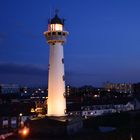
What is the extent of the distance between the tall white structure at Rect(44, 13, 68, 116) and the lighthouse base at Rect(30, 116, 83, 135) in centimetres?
193

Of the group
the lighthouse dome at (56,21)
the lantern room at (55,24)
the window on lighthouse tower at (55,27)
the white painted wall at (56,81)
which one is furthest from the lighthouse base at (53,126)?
the lighthouse dome at (56,21)

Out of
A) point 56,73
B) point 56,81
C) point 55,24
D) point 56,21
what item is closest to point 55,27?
point 55,24

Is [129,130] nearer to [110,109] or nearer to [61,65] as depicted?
[61,65]

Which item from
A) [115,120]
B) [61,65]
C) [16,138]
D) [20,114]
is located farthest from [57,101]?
[20,114]

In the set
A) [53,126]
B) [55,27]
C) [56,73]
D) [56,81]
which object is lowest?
[53,126]

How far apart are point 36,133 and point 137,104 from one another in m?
42.4

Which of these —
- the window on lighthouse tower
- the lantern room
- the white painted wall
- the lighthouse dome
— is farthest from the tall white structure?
the lighthouse dome

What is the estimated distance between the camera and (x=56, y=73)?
3288 cm

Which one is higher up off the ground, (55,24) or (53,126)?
(55,24)

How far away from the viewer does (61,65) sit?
33031 mm

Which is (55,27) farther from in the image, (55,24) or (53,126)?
(53,126)

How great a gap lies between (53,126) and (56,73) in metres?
5.14

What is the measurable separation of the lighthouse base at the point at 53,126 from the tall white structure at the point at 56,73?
1932 millimetres

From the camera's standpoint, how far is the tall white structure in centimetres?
3291
